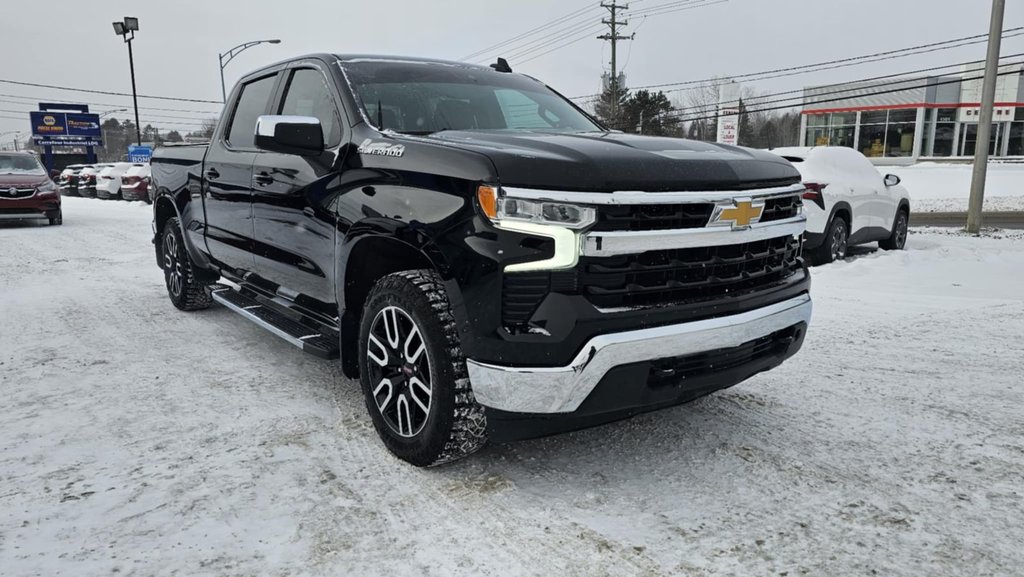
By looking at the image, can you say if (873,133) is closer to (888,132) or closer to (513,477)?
(888,132)

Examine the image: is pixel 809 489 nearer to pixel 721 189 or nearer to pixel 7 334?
pixel 721 189

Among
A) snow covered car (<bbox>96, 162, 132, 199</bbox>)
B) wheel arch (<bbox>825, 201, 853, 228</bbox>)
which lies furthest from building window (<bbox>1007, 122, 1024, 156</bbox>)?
snow covered car (<bbox>96, 162, 132, 199</bbox>)

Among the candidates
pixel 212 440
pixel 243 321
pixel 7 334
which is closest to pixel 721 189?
pixel 212 440

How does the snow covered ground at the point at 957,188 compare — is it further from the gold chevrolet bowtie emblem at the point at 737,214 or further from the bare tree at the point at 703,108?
the bare tree at the point at 703,108

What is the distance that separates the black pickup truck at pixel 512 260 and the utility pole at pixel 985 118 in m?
11.8

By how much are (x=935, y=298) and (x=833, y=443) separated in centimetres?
399

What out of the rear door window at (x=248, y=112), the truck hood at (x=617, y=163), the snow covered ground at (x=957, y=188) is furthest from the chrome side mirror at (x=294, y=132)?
the snow covered ground at (x=957, y=188)

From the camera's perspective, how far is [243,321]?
5980 mm

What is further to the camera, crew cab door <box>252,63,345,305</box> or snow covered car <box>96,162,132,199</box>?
snow covered car <box>96,162,132,199</box>

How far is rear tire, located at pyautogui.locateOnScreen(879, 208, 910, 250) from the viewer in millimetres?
9930

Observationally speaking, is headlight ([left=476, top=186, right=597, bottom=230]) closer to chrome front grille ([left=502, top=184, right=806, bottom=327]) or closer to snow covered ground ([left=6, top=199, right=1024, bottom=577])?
chrome front grille ([left=502, top=184, right=806, bottom=327])

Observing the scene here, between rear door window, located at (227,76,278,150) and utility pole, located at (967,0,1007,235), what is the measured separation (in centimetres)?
1272

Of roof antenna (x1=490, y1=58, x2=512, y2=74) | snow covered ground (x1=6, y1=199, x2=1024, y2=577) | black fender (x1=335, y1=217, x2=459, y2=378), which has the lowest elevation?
snow covered ground (x1=6, y1=199, x2=1024, y2=577)

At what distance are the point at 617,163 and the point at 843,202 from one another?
7076 millimetres
